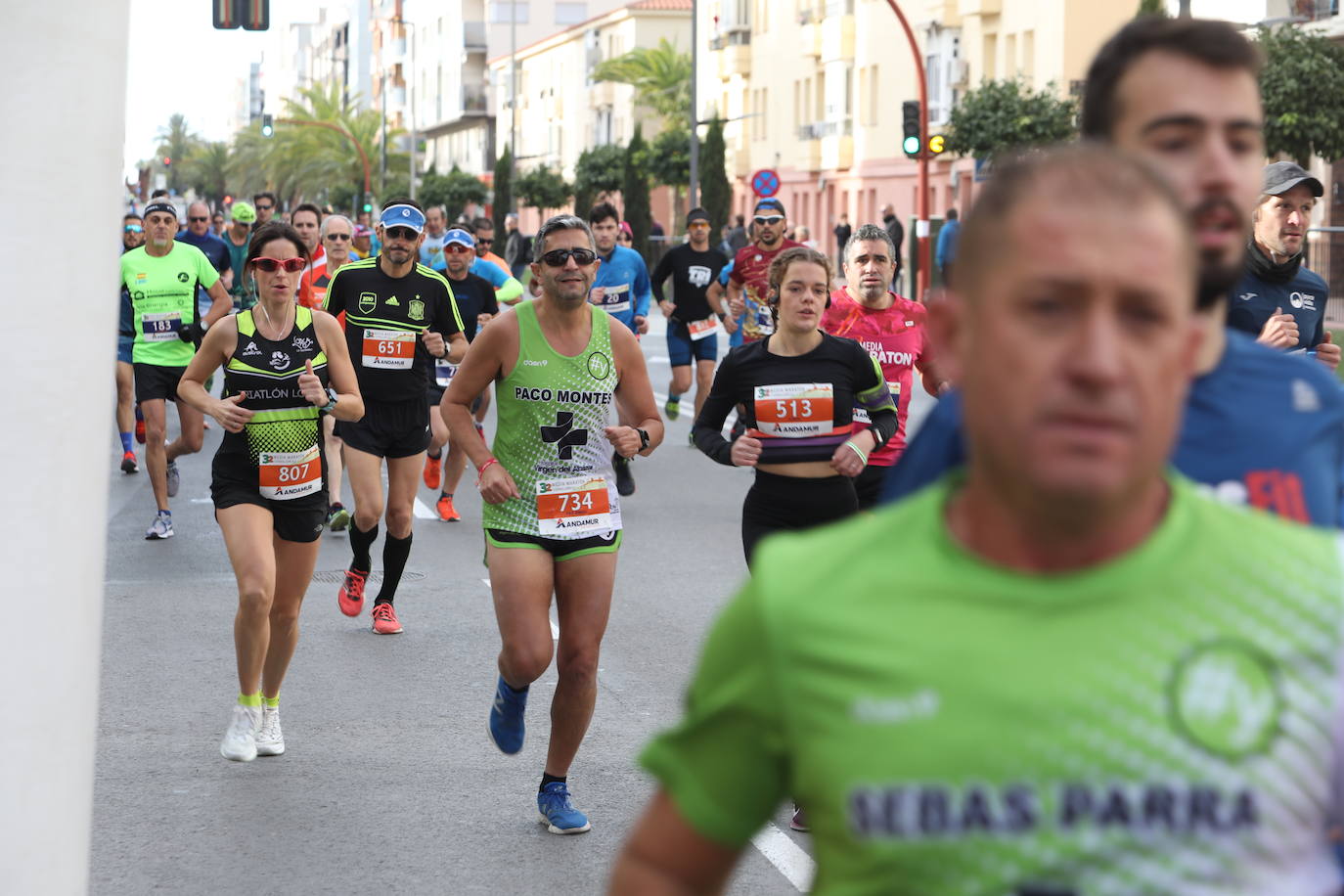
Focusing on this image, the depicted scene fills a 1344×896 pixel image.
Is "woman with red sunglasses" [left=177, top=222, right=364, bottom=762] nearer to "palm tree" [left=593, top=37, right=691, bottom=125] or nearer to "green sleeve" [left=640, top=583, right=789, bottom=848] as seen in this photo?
"green sleeve" [left=640, top=583, right=789, bottom=848]

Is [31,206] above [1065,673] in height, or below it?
above

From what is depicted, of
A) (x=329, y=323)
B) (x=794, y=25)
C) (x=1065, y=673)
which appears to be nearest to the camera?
(x=1065, y=673)

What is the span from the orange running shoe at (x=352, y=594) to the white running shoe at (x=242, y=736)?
113 inches

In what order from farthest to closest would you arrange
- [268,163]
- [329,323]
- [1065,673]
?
[268,163] → [329,323] → [1065,673]

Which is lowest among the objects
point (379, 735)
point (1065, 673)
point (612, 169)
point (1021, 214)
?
point (379, 735)

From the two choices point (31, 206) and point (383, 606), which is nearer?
point (31, 206)

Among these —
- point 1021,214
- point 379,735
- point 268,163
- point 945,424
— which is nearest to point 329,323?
point 379,735

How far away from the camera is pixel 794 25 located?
6931 centimetres

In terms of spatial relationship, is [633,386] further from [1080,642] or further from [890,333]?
[1080,642]

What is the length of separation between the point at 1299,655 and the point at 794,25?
69100mm

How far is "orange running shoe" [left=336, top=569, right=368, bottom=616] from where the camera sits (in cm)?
1063

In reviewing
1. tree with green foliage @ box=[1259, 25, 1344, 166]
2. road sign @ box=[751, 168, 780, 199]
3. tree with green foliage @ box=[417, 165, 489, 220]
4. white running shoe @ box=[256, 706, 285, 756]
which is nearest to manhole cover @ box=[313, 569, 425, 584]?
white running shoe @ box=[256, 706, 285, 756]

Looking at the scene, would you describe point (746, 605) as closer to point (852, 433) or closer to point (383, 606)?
point (852, 433)

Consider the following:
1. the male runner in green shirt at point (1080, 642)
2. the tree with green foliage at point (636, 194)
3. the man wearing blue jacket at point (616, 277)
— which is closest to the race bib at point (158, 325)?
the man wearing blue jacket at point (616, 277)
